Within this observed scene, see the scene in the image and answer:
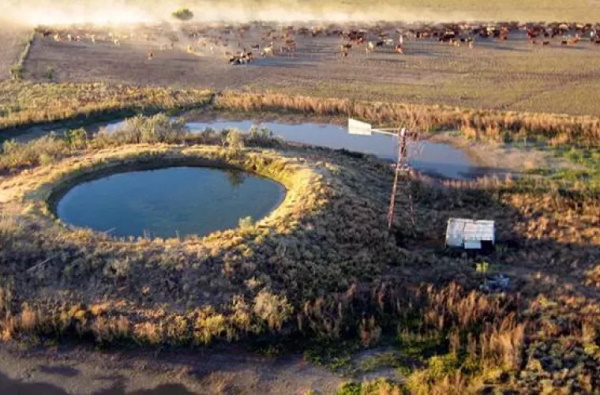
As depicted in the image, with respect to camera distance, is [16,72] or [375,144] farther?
[16,72]

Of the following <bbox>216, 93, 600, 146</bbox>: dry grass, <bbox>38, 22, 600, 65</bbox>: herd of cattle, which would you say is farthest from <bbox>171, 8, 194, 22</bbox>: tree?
<bbox>216, 93, 600, 146</bbox>: dry grass

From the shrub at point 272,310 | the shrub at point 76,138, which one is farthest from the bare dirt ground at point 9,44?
the shrub at point 272,310

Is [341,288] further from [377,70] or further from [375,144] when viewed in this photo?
[377,70]

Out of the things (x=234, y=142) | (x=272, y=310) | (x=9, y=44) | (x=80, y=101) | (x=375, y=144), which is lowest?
(x=272, y=310)

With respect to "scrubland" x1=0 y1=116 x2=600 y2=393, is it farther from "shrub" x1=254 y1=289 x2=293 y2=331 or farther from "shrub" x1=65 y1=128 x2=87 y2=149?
"shrub" x1=65 y1=128 x2=87 y2=149

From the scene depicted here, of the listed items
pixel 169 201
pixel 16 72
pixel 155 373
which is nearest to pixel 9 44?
pixel 16 72

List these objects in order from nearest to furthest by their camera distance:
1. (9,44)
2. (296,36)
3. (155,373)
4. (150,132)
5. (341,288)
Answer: (155,373)
(341,288)
(150,132)
(296,36)
(9,44)

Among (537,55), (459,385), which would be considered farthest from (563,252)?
(537,55)

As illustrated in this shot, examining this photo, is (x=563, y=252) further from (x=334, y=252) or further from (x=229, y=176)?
(x=229, y=176)
